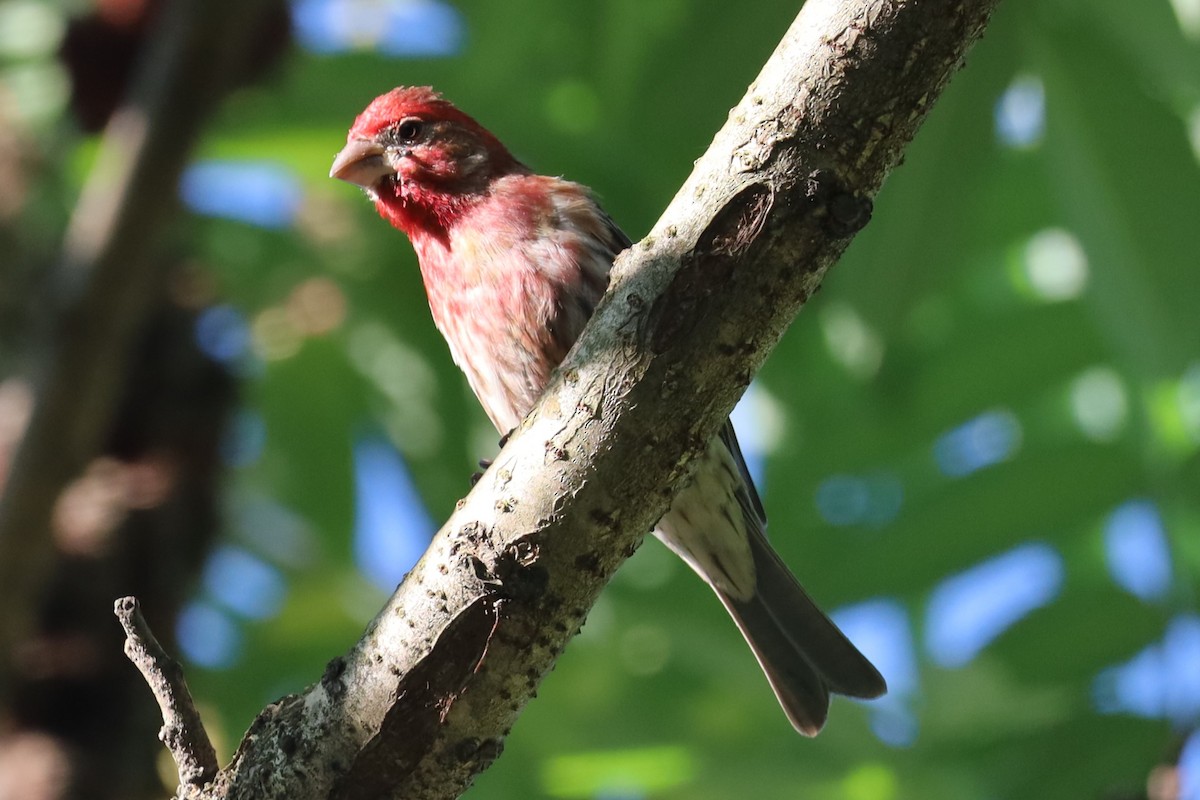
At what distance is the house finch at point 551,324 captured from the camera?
4.21m

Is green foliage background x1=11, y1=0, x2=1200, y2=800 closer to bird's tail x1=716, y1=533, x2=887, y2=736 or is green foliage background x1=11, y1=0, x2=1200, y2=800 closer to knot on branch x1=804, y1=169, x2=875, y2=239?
bird's tail x1=716, y1=533, x2=887, y2=736

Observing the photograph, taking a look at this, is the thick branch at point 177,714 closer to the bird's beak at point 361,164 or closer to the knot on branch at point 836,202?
the knot on branch at point 836,202

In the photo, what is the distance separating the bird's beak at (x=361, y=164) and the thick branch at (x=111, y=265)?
787 mm

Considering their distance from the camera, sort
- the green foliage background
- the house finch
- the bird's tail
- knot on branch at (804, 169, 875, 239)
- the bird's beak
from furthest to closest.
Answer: the bird's beak → the bird's tail → the house finch → the green foliage background → knot on branch at (804, 169, 875, 239)

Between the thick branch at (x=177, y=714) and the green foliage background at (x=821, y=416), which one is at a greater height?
the green foliage background at (x=821, y=416)

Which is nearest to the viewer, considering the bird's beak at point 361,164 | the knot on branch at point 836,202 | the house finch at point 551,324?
the knot on branch at point 836,202

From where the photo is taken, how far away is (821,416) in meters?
5.22

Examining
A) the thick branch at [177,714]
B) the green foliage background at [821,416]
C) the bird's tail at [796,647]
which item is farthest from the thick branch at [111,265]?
the bird's tail at [796,647]

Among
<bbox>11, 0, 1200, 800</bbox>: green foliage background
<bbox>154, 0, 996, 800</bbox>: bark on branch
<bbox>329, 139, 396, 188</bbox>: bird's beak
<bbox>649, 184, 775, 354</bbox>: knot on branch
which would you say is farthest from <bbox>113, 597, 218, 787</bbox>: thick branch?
<bbox>329, 139, 396, 188</bbox>: bird's beak

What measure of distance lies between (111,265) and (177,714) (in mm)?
1807

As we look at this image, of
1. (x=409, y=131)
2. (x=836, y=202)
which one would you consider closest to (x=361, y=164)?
(x=409, y=131)

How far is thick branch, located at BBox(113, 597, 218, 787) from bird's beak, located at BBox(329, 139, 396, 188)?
2.53 metres

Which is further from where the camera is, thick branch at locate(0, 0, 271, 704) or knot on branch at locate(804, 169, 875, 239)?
thick branch at locate(0, 0, 271, 704)

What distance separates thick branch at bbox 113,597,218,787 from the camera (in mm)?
2508
